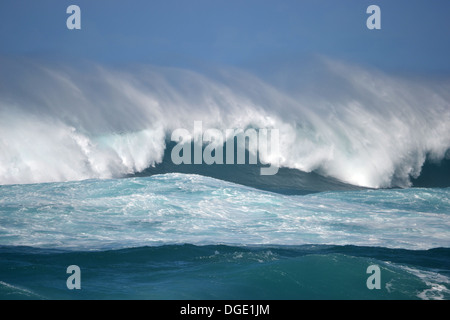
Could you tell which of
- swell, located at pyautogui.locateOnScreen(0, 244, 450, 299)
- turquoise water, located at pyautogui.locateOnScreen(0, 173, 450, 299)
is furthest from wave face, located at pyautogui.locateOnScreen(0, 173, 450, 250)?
swell, located at pyautogui.locateOnScreen(0, 244, 450, 299)

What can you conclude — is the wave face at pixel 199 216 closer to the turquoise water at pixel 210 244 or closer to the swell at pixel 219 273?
the turquoise water at pixel 210 244

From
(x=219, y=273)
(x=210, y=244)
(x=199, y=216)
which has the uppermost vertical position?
(x=199, y=216)

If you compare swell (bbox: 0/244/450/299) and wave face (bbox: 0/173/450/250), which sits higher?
wave face (bbox: 0/173/450/250)

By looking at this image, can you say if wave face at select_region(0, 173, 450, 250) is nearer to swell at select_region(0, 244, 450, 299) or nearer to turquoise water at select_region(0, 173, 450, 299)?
turquoise water at select_region(0, 173, 450, 299)

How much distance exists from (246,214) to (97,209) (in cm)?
448

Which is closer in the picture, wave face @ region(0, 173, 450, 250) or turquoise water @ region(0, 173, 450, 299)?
turquoise water @ region(0, 173, 450, 299)

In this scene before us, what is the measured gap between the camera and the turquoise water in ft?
21.7

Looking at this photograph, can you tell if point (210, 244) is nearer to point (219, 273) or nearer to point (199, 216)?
point (219, 273)

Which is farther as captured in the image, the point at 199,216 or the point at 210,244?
the point at 199,216

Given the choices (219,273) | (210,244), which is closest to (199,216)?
(210,244)

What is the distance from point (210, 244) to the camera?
31.0 feet
